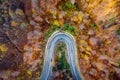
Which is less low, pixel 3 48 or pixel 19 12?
pixel 19 12

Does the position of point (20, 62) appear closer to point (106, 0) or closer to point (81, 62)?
point (81, 62)

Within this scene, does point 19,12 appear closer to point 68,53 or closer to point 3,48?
point 3,48

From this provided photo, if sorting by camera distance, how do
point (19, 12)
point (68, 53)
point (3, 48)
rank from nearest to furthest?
point (3, 48) → point (68, 53) → point (19, 12)

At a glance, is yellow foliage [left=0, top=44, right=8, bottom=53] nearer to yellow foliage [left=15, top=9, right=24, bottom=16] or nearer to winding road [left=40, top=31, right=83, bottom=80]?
yellow foliage [left=15, top=9, right=24, bottom=16]

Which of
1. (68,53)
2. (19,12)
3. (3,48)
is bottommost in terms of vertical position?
(68,53)

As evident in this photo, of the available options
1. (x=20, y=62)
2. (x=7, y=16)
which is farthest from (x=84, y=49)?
(x=7, y=16)

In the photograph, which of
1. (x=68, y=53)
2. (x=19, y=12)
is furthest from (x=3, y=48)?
(x=68, y=53)

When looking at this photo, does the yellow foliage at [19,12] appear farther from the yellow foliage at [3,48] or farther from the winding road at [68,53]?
the winding road at [68,53]

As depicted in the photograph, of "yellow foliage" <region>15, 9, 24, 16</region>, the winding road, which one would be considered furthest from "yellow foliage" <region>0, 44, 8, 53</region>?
the winding road
